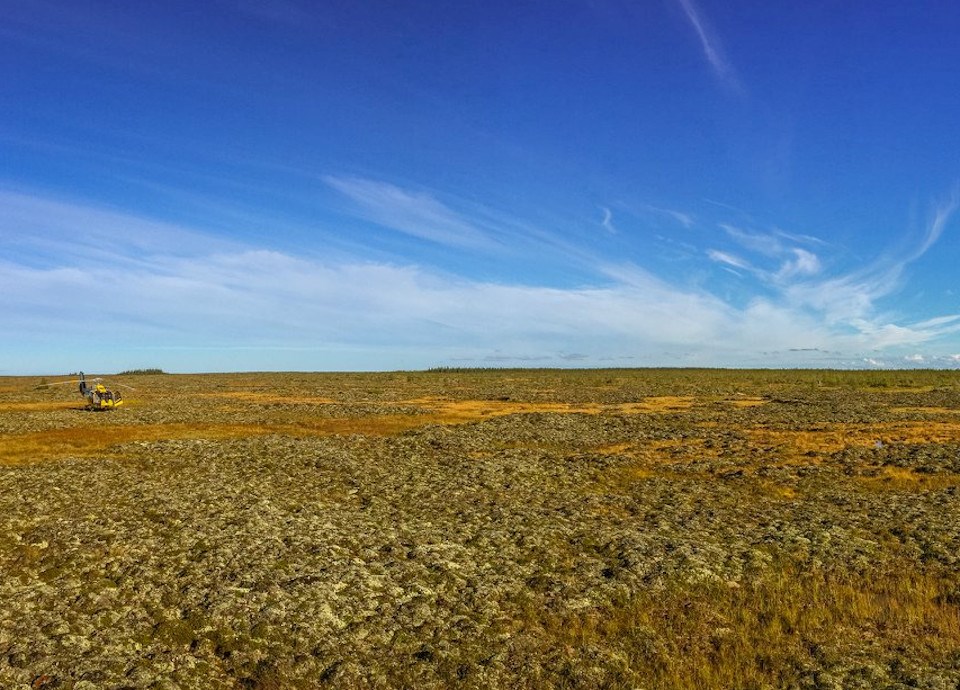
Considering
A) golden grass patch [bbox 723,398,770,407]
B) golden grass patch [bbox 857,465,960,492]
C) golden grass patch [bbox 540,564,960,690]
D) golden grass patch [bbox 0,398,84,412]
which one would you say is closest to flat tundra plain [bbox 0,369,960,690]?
golden grass patch [bbox 540,564,960,690]

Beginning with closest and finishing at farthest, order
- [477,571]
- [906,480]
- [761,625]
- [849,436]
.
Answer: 1. [761,625]
2. [477,571]
3. [906,480]
4. [849,436]

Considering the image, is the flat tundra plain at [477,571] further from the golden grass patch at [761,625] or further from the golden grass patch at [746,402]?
the golden grass patch at [746,402]

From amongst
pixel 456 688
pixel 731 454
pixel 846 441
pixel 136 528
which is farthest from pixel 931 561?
pixel 846 441

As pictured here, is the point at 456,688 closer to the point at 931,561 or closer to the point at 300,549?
the point at 300,549

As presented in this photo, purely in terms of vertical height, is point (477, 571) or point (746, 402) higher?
point (746, 402)

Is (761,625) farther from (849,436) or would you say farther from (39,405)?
(39,405)

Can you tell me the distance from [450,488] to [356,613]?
38.2 ft

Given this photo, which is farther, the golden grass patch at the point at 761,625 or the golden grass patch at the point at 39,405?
the golden grass patch at the point at 39,405

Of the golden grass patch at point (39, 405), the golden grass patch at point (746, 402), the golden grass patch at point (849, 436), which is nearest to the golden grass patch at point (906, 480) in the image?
the golden grass patch at point (849, 436)

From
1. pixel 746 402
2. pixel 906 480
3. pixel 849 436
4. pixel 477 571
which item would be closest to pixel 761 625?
pixel 477 571

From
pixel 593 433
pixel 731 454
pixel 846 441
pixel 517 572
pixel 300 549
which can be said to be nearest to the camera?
pixel 517 572

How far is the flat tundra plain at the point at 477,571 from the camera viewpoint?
1069 centimetres

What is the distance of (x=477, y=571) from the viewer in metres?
14.9

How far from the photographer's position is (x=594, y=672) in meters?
10.5
